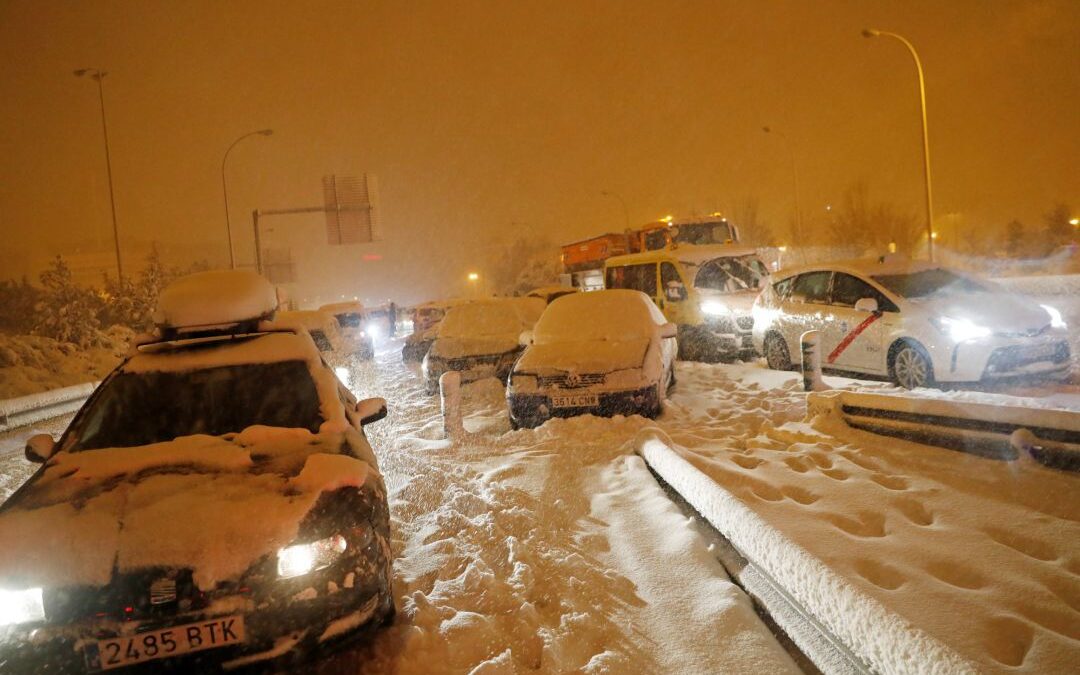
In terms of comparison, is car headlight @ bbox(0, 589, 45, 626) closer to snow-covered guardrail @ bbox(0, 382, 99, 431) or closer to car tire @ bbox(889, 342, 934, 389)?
car tire @ bbox(889, 342, 934, 389)

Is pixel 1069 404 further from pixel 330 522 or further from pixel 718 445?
pixel 330 522

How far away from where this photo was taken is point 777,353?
37.4 ft

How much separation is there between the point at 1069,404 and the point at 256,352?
7801mm

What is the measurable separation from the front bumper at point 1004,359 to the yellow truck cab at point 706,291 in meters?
4.90

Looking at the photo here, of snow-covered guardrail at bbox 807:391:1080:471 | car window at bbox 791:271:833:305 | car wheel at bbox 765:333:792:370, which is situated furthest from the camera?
car wheel at bbox 765:333:792:370

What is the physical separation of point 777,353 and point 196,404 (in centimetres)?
939

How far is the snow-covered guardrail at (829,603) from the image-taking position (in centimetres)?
227

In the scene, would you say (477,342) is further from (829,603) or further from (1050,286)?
(1050,286)

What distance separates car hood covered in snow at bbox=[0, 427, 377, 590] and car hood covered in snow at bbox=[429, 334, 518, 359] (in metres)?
7.51

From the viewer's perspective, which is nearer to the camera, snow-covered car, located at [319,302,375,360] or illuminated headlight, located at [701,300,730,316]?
illuminated headlight, located at [701,300,730,316]

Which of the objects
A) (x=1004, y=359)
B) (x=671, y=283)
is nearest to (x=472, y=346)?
(x=671, y=283)

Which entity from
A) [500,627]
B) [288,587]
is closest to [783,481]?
[500,627]

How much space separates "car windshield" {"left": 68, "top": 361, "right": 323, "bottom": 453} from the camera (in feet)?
13.4

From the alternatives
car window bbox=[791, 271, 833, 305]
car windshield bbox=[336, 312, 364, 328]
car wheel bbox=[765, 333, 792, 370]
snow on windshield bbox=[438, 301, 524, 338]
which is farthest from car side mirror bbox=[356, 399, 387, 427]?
car windshield bbox=[336, 312, 364, 328]
